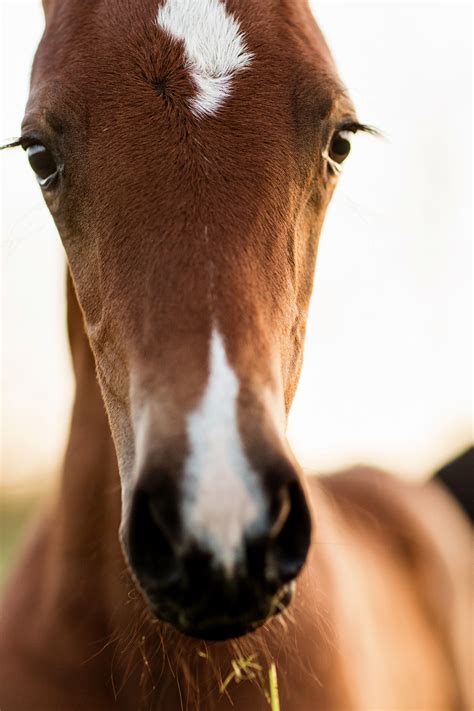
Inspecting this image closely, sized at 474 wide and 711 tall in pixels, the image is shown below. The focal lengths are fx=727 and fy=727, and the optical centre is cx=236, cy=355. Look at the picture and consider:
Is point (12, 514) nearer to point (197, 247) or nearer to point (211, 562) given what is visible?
point (197, 247)

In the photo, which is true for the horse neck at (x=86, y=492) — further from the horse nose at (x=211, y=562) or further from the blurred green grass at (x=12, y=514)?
the blurred green grass at (x=12, y=514)

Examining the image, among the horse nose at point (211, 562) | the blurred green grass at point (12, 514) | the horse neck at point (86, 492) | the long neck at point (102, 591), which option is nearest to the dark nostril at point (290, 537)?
the horse nose at point (211, 562)

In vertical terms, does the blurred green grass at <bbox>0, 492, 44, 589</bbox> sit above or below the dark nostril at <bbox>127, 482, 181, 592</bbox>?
below

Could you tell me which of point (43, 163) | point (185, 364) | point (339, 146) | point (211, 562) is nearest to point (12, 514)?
point (43, 163)

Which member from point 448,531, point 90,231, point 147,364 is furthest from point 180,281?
point 448,531

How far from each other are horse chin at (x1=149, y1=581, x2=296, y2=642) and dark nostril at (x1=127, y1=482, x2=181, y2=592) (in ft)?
0.25

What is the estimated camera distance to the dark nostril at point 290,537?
56.1 inches

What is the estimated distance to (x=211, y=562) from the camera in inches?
52.8

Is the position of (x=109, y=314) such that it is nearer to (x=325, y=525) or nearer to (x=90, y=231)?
(x=90, y=231)

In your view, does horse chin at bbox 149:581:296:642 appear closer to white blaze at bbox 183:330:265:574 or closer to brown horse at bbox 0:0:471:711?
brown horse at bbox 0:0:471:711

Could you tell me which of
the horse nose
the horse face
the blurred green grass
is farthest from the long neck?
the blurred green grass

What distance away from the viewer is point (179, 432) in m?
1.43

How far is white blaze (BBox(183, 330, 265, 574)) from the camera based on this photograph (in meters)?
1.34

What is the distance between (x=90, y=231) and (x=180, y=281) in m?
0.47
